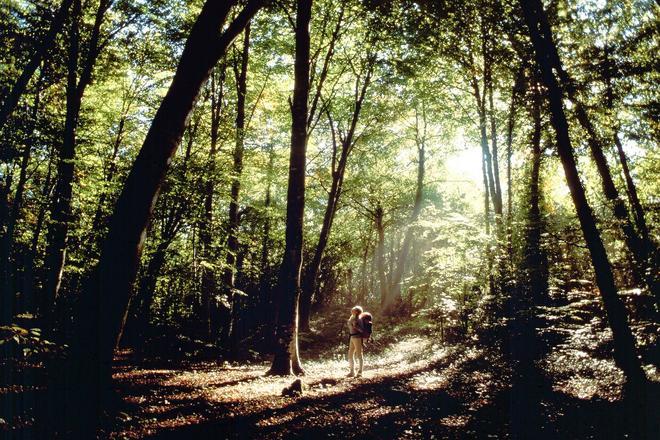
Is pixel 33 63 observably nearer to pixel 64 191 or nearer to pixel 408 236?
pixel 64 191

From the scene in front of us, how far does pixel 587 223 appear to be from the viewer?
28.6 ft

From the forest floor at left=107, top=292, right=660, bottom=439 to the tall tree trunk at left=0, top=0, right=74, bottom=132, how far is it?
742cm

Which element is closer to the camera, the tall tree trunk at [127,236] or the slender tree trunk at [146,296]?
the tall tree trunk at [127,236]

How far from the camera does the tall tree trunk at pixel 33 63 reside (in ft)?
32.4

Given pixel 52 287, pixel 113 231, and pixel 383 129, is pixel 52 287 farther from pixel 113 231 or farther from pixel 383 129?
pixel 383 129

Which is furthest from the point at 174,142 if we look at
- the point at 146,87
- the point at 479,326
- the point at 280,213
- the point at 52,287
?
the point at 146,87

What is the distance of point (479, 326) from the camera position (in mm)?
13469

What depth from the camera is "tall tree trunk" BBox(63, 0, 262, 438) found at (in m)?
4.43

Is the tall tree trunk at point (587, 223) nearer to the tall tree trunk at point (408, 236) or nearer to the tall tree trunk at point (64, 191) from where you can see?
the tall tree trunk at point (64, 191)

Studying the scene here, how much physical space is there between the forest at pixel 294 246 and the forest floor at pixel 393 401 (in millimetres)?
64

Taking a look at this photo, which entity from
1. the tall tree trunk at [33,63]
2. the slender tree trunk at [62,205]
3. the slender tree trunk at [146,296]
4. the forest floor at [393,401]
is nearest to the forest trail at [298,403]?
the forest floor at [393,401]

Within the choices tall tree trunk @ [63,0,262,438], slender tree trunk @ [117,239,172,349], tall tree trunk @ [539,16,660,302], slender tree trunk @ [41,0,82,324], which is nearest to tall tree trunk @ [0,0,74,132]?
slender tree trunk @ [41,0,82,324]

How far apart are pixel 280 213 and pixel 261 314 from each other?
29.8 ft

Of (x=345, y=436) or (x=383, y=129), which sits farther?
(x=383, y=129)
